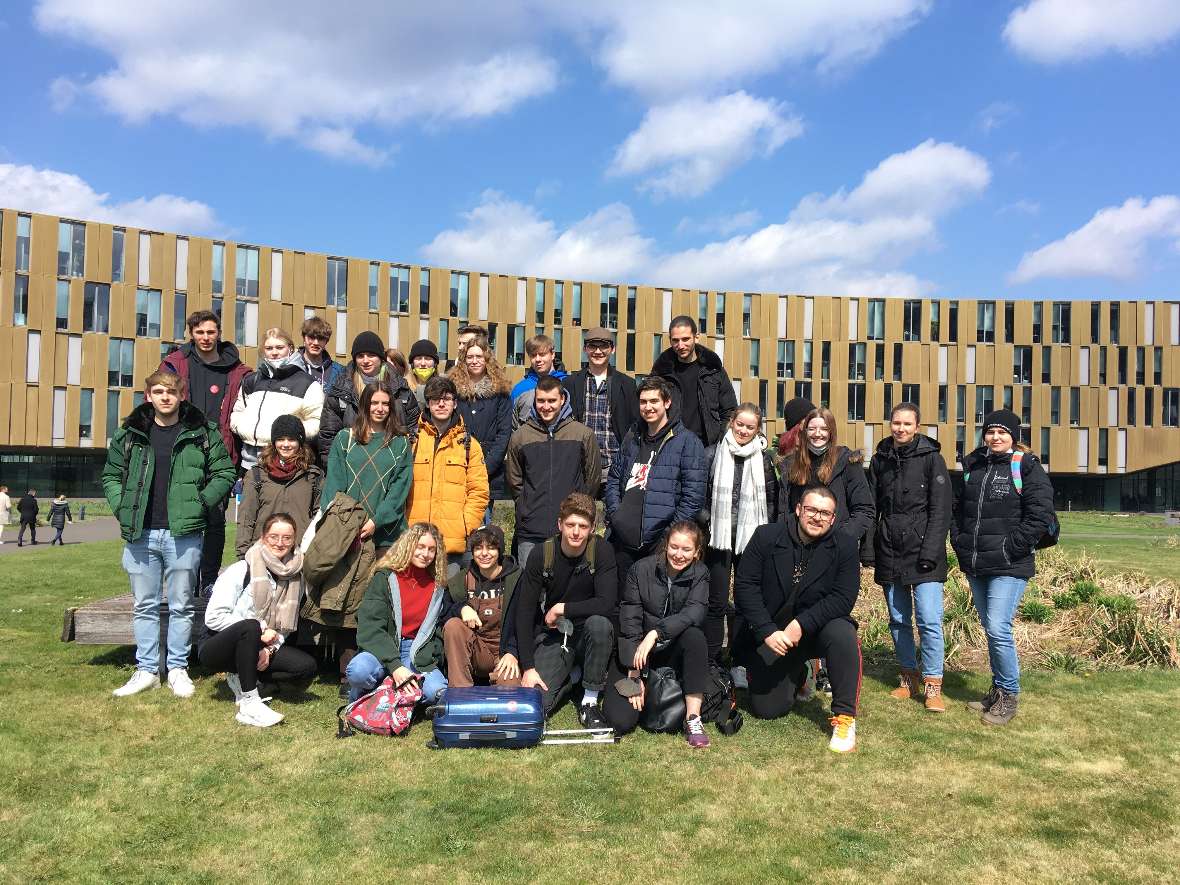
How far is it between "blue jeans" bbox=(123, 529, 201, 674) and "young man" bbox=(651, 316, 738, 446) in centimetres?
351

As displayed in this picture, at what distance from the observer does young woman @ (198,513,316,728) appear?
5.18 meters

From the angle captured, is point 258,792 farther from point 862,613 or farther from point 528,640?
point 862,613

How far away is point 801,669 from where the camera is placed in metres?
5.64

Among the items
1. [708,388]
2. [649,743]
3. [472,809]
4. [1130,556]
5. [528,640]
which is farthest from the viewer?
[1130,556]

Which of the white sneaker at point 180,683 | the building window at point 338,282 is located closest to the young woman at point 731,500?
the white sneaker at point 180,683

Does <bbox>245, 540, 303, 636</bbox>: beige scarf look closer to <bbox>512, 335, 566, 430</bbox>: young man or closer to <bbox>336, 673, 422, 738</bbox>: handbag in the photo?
<bbox>336, 673, 422, 738</bbox>: handbag

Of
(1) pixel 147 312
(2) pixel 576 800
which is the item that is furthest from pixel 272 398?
(1) pixel 147 312

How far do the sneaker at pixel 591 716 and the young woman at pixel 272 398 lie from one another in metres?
2.77

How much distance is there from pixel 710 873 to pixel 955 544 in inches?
125

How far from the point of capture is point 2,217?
3859 cm

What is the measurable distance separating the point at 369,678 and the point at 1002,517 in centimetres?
414

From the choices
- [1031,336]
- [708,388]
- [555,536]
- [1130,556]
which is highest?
[1031,336]

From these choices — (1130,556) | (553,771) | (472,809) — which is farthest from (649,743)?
(1130,556)

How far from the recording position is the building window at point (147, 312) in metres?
41.4
